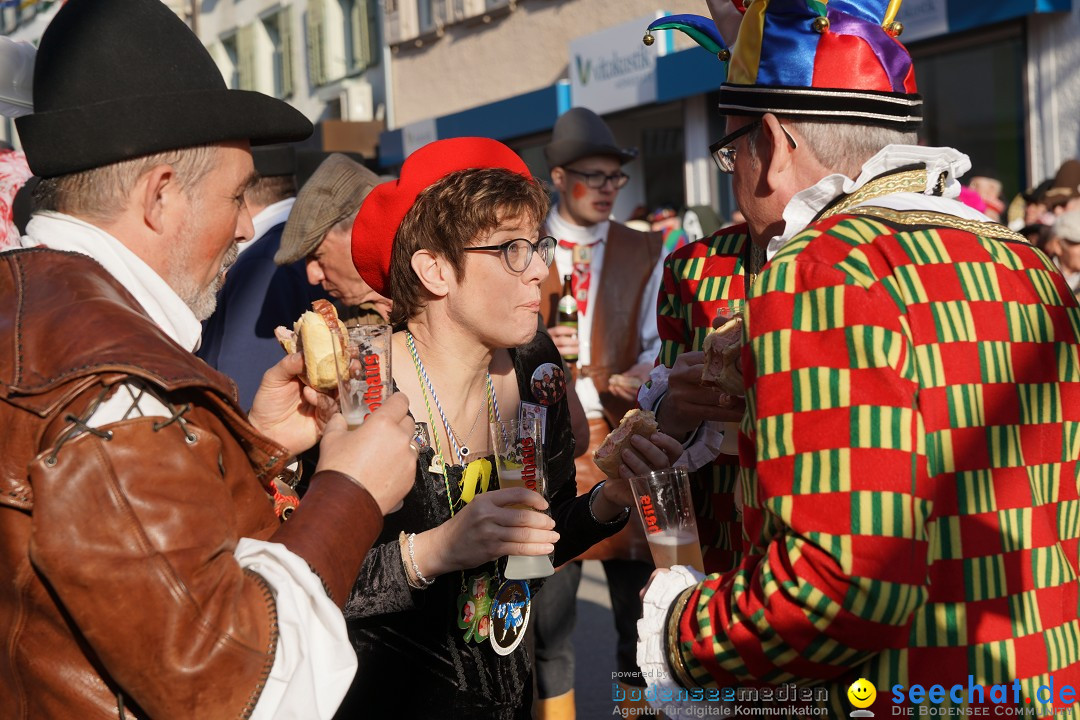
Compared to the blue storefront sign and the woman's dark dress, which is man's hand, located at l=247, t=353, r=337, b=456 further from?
the blue storefront sign

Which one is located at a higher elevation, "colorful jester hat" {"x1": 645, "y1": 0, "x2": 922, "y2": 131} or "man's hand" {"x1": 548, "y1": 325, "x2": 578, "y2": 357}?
"colorful jester hat" {"x1": 645, "y1": 0, "x2": 922, "y2": 131}

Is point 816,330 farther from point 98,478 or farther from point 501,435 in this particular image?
point 98,478

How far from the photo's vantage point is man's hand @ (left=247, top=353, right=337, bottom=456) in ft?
8.32

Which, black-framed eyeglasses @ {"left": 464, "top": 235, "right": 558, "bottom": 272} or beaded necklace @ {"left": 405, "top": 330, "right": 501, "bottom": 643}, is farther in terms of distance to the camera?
black-framed eyeglasses @ {"left": 464, "top": 235, "right": 558, "bottom": 272}

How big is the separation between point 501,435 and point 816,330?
33.6 inches

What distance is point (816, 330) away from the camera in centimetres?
178

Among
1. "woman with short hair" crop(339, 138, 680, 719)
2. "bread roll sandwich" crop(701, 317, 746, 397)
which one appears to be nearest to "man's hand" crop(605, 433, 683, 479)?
"woman with short hair" crop(339, 138, 680, 719)

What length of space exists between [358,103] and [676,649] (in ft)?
69.0

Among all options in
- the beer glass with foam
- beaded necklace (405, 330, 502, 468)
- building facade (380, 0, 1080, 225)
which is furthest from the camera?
building facade (380, 0, 1080, 225)

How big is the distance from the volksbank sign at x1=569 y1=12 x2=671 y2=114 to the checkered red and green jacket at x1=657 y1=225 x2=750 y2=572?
37.0 ft

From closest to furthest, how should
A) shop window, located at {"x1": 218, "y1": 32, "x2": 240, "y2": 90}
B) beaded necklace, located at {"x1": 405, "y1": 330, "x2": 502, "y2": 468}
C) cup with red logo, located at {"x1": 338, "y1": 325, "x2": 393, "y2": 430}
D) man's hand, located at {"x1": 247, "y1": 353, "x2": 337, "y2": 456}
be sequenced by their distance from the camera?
cup with red logo, located at {"x1": 338, "y1": 325, "x2": 393, "y2": 430}, man's hand, located at {"x1": 247, "y1": 353, "x2": 337, "y2": 456}, beaded necklace, located at {"x1": 405, "y1": 330, "x2": 502, "y2": 468}, shop window, located at {"x1": 218, "y1": 32, "x2": 240, "y2": 90}

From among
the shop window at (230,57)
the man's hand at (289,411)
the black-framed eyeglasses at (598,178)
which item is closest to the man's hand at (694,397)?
the man's hand at (289,411)

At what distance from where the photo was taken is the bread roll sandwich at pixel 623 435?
267 centimetres

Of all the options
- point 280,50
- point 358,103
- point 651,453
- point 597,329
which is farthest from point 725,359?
point 280,50
